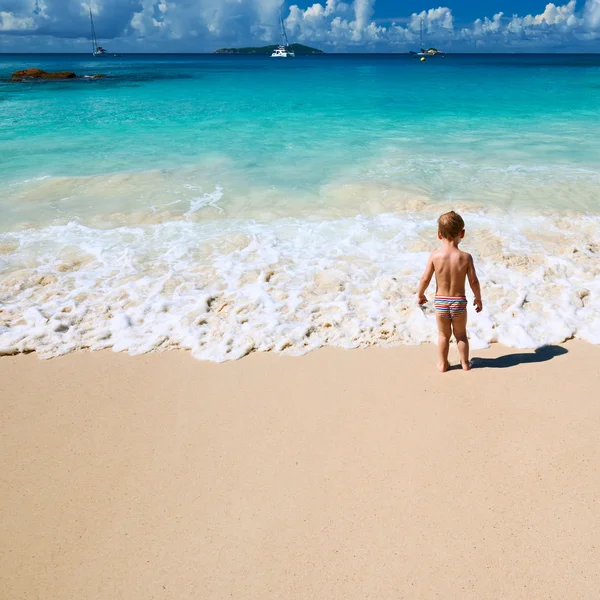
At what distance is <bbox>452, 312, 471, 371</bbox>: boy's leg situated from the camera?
4.00 metres

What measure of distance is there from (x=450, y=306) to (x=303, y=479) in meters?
1.82

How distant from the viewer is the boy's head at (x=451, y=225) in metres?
3.80

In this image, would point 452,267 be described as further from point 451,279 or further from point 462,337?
point 462,337

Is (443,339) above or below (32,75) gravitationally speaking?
below

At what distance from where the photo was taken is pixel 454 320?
400 cm

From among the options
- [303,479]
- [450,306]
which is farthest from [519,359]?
[303,479]

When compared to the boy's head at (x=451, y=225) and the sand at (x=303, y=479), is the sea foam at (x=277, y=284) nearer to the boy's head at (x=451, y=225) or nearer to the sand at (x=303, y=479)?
the sand at (x=303, y=479)

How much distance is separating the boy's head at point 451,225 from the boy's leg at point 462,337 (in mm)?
656

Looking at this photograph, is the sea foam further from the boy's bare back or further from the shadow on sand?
the boy's bare back

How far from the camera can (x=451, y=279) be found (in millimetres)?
3922

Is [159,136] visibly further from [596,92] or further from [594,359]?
[596,92]

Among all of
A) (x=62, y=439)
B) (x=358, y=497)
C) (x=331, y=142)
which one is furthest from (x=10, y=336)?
(x=331, y=142)

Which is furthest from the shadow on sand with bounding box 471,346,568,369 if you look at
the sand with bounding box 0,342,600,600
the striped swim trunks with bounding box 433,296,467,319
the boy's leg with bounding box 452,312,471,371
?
the striped swim trunks with bounding box 433,296,467,319

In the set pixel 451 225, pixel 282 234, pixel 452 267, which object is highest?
pixel 451 225
